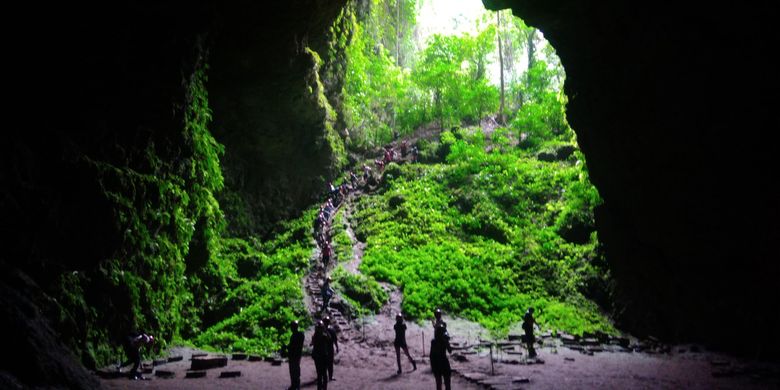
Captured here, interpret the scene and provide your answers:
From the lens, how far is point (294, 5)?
71.7ft

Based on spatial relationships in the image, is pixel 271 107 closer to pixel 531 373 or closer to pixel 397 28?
pixel 531 373

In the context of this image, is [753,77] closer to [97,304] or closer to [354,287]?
[354,287]

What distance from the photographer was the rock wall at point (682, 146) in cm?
1231

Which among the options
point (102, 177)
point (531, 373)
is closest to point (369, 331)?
point (531, 373)

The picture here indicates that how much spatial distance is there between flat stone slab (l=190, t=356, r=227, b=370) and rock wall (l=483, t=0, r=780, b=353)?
13869 millimetres

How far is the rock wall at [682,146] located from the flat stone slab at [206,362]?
13869mm

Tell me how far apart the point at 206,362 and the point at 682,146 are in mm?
14318

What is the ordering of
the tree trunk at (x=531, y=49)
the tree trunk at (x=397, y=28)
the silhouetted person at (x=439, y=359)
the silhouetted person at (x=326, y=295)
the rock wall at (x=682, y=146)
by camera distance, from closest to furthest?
the silhouetted person at (x=439, y=359), the rock wall at (x=682, y=146), the silhouetted person at (x=326, y=295), the tree trunk at (x=531, y=49), the tree trunk at (x=397, y=28)

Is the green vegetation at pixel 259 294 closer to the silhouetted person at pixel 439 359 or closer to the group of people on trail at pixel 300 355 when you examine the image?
the group of people on trail at pixel 300 355

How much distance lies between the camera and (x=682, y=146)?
14.3 m

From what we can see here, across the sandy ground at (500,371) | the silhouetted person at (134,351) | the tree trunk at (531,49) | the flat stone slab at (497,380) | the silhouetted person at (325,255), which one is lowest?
the sandy ground at (500,371)

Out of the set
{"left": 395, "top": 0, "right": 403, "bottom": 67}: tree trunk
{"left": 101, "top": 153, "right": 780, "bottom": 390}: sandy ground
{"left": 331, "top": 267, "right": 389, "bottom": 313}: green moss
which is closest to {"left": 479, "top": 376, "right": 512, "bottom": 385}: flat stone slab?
{"left": 101, "top": 153, "right": 780, "bottom": 390}: sandy ground

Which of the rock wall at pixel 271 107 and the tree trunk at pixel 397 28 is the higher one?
the tree trunk at pixel 397 28

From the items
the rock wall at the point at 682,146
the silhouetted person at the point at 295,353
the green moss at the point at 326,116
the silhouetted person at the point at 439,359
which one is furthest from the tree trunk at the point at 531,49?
the silhouetted person at the point at 295,353
